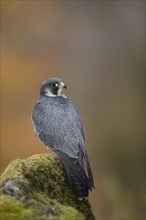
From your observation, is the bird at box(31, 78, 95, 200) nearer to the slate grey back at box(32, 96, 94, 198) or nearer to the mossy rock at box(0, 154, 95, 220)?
the slate grey back at box(32, 96, 94, 198)

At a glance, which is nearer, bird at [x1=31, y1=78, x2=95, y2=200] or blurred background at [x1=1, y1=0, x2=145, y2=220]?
bird at [x1=31, y1=78, x2=95, y2=200]

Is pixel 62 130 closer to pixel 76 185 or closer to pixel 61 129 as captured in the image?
pixel 61 129

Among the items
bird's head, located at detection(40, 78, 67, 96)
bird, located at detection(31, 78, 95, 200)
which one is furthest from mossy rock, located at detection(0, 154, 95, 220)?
bird's head, located at detection(40, 78, 67, 96)

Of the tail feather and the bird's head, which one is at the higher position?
the bird's head

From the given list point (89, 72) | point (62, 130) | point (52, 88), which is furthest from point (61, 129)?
point (89, 72)

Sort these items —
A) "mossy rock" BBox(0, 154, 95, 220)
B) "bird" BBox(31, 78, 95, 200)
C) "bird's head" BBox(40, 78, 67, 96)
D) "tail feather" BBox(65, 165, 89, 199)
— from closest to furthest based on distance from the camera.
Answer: "mossy rock" BBox(0, 154, 95, 220)
"tail feather" BBox(65, 165, 89, 199)
"bird" BBox(31, 78, 95, 200)
"bird's head" BBox(40, 78, 67, 96)

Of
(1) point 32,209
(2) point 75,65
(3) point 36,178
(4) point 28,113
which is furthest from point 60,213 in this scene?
(2) point 75,65
